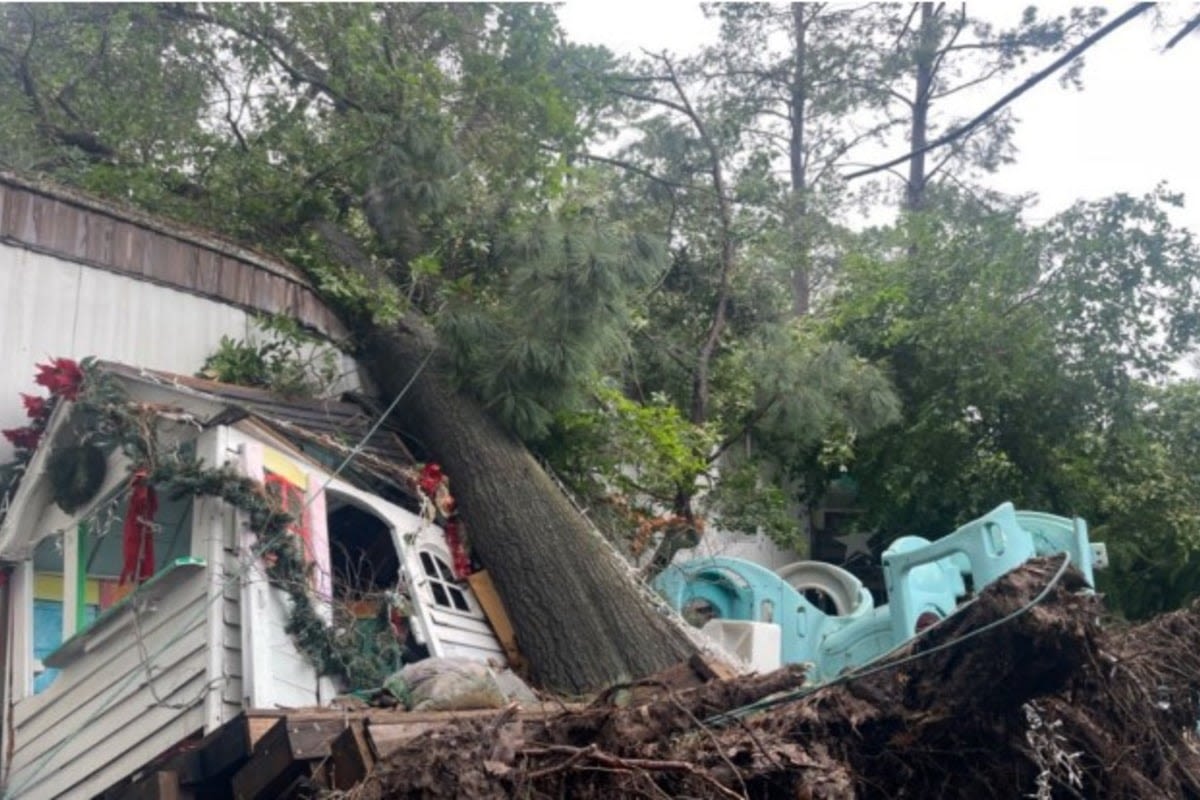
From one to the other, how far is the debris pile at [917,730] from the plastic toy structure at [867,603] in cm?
200

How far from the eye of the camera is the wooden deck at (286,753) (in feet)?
13.1

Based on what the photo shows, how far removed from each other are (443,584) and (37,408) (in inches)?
89.3

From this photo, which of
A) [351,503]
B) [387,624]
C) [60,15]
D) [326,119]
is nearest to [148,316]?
[351,503]

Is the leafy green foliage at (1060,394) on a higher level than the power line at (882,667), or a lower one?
higher

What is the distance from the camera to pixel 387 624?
5914 mm

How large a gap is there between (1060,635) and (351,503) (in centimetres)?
366

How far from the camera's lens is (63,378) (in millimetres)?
5879

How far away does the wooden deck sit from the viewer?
4.00 m

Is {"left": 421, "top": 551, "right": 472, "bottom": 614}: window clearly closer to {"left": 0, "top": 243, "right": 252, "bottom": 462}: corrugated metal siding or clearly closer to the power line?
{"left": 0, "top": 243, "right": 252, "bottom": 462}: corrugated metal siding

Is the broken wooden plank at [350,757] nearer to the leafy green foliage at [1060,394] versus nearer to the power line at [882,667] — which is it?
the power line at [882,667]

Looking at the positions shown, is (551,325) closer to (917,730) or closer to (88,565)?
(88,565)

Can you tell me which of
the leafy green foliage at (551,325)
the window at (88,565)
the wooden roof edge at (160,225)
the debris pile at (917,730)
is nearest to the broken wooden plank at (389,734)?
the debris pile at (917,730)

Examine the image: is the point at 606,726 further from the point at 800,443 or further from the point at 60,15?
the point at 60,15

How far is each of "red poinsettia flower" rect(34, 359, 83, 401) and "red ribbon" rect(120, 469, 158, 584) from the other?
61 cm
